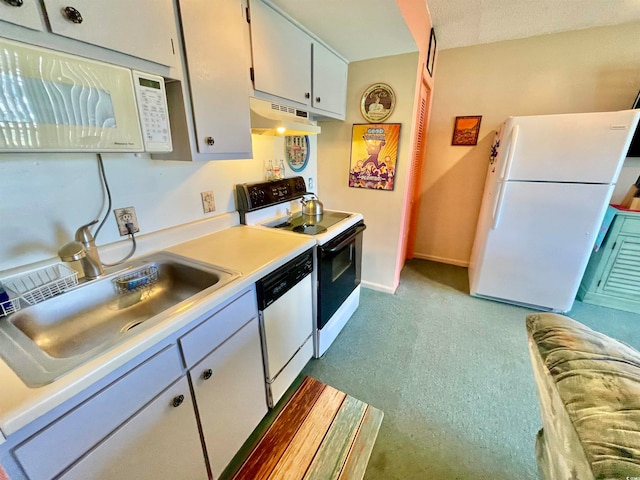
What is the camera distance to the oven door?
1672mm

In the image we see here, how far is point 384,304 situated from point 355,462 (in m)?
1.44

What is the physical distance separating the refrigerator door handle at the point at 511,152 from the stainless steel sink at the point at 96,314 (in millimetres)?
2377

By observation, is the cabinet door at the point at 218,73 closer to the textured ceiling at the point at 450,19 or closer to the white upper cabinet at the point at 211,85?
the white upper cabinet at the point at 211,85

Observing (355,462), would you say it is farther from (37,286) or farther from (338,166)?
(338,166)

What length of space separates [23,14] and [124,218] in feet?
2.45

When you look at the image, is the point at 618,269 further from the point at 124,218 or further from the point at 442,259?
the point at 124,218

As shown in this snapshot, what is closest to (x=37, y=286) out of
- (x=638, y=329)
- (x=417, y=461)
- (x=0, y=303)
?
(x=0, y=303)

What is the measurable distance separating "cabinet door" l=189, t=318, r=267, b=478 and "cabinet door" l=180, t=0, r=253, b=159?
89 cm

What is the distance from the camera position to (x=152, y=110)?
0.99 m

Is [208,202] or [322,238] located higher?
[208,202]

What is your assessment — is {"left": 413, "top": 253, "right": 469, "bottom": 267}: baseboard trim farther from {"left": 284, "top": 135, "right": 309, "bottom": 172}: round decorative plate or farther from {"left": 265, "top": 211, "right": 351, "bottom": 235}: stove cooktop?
{"left": 284, "top": 135, "right": 309, "bottom": 172}: round decorative plate

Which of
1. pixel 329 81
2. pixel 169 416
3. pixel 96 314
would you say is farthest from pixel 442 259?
pixel 96 314

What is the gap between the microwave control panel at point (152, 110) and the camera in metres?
0.95

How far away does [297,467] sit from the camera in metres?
1.27
